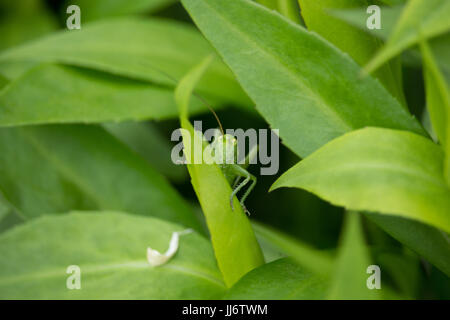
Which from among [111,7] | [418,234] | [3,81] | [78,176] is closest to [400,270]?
[418,234]

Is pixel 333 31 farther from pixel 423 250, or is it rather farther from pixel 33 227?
pixel 33 227

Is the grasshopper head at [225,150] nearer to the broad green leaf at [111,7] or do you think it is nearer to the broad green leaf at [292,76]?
the broad green leaf at [292,76]

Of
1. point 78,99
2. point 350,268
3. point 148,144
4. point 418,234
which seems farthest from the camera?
point 148,144

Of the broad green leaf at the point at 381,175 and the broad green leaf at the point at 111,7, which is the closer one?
the broad green leaf at the point at 381,175

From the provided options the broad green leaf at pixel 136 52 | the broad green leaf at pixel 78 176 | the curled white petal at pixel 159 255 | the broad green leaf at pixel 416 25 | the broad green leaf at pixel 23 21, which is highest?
the broad green leaf at pixel 23 21

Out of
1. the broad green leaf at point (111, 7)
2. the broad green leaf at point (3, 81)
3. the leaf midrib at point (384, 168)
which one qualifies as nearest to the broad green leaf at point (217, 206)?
the leaf midrib at point (384, 168)

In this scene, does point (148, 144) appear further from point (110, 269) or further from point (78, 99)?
point (110, 269)

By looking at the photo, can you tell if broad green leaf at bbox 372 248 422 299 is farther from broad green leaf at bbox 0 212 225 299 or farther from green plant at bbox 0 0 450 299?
broad green leaf at bbox 0 212 225 299
